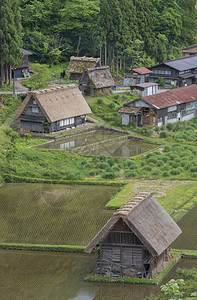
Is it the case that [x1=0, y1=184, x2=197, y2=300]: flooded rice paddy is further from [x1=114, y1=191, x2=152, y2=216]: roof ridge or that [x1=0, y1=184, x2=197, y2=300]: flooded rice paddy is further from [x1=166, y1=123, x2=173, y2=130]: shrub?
[x1=166, y1=123, x2=173, y2=130]: shrub

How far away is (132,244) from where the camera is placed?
27141mm

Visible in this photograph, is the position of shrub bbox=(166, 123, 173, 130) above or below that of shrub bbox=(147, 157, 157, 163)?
below

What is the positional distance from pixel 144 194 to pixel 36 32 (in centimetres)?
4172

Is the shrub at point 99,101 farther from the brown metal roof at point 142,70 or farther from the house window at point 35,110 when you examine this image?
the brown metal roof at point 142,70

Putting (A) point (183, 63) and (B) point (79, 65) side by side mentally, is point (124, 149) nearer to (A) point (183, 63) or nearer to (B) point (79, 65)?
(B) point (79, 65)

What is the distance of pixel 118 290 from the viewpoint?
26.3 metres

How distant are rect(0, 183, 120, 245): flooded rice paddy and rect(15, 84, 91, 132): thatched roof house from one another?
475 inches

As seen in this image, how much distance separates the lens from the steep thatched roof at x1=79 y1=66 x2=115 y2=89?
61.0 m

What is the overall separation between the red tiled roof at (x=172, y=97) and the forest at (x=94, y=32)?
35.1 ft

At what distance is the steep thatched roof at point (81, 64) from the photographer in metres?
63.6

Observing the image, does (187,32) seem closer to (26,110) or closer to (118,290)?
(26,110)

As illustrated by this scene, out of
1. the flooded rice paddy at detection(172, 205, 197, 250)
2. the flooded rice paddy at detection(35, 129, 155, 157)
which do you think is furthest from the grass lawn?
the flooded rice paddy at detection(35, 129, 155, 157)

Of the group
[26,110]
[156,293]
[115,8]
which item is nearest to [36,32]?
[115,8]

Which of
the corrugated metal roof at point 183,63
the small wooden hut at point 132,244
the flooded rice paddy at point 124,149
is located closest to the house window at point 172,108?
the flooded rice paddy at point 124,149
